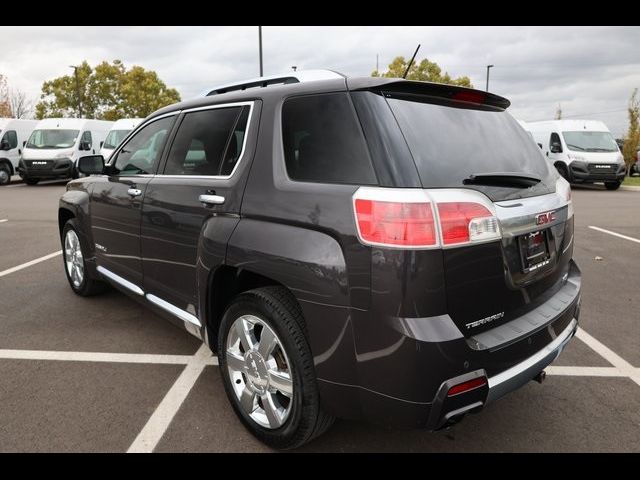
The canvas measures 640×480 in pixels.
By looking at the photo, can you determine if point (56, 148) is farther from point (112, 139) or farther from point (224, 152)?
point (224, 152)

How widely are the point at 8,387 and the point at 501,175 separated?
10.2 ft

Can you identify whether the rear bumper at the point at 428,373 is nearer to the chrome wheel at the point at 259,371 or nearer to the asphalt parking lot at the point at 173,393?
the chrome wheel at the point at 259,371

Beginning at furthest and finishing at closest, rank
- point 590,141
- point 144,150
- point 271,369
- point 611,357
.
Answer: point 590,141 < point 144,150 < point 611,357 < point 271,369

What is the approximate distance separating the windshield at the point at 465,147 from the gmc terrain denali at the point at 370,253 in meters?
0.01

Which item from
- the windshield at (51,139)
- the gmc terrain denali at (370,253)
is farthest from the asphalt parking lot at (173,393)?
the windshield at (51,139)

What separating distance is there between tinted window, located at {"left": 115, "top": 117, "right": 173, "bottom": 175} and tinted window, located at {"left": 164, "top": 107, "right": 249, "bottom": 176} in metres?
0.23

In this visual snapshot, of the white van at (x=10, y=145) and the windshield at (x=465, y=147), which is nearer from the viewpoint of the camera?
the windshield at (x=465, y=147)

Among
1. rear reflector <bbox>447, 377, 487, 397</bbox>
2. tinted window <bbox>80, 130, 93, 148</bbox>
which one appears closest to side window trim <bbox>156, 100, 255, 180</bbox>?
rear reflector <bbox>447, 377, 487, 397</bbox>

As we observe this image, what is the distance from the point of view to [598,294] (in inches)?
196

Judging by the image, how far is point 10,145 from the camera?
1930 cm

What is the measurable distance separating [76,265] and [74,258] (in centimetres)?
7

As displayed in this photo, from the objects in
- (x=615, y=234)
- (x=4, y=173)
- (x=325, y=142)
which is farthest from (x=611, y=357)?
(x=4, y=173)

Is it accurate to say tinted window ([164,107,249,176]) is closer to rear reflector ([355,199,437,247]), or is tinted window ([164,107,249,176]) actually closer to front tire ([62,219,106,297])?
rear reflector ([355,199,437,247])

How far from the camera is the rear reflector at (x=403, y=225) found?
1.87 m
